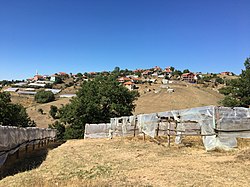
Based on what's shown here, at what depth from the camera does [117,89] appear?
121ft

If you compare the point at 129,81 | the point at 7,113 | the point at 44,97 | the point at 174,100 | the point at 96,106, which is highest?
the point at 129,81

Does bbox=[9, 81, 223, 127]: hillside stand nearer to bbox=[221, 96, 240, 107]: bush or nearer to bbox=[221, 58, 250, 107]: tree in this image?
bbox=[221, 58, 250, 107]: tree

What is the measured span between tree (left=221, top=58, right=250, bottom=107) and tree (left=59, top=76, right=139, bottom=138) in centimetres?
1428

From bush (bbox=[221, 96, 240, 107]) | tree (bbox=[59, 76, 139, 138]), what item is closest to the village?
tree (bbox=[59, 76, 139, 138])

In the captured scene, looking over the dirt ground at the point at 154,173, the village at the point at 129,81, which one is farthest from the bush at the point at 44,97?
the dirt ground at the point at 154,173

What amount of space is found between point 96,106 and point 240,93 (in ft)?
64.9

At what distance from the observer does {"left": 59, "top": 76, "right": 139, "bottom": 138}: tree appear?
113ft

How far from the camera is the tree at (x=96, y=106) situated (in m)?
34.6

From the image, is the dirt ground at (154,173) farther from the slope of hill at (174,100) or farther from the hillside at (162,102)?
the slope of hill at (174,100)

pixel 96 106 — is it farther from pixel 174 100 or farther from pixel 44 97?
pixel 44 97

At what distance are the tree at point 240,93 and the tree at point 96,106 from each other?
46.8 ft

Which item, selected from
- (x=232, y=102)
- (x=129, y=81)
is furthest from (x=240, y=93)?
(x=129, y=81)

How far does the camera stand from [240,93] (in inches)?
1261

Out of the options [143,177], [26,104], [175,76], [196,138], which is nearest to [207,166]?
[143,177]
